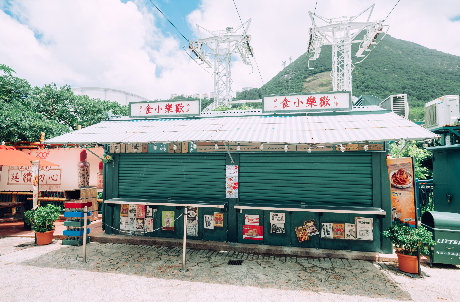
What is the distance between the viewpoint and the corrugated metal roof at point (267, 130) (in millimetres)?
5891

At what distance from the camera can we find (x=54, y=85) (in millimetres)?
24469

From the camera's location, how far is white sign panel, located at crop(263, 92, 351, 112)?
7762 millimetres

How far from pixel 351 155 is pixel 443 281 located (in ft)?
12.0

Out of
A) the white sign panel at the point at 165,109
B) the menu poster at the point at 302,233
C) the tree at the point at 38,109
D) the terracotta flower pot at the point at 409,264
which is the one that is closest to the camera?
the terracotta flower pot at the point at 409,264

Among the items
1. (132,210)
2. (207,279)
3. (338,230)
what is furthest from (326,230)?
(132,210)

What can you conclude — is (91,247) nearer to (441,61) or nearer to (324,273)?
(324,273)

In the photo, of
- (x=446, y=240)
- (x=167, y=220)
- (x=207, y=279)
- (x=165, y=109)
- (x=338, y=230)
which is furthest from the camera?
(x=165, y=109)

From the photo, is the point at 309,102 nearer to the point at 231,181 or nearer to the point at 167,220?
the point at 231,181

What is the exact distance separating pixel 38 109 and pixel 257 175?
24.8m

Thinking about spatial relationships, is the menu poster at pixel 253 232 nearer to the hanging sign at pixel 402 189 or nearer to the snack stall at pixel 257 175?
the snack stall at pixel 257 175

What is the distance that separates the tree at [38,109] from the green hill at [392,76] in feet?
125

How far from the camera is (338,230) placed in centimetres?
732

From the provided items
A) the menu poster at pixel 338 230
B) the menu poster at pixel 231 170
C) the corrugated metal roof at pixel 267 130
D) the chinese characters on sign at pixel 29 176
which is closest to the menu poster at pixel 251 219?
the menu poster at pixel 231 170

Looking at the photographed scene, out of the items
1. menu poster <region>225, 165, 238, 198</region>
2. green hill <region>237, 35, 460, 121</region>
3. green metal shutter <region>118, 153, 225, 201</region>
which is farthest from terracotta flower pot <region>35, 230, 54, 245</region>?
green hill <region>237, 35, 460, 121</region>
